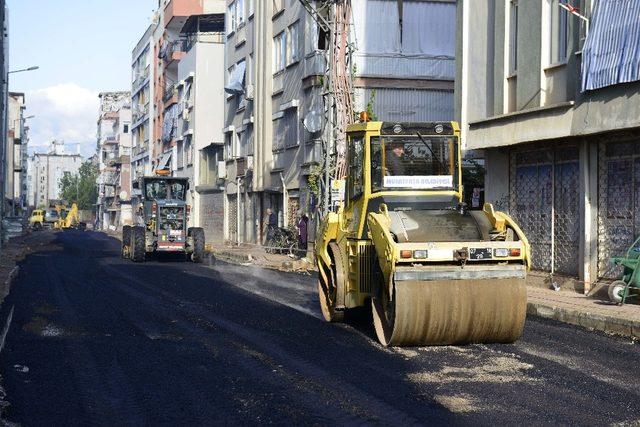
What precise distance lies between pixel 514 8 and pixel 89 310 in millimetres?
11483

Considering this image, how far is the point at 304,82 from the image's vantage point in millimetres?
33125

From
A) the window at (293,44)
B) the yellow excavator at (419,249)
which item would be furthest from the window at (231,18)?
the yellow excavator at (419,249)

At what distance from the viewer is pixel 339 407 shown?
7309 mm

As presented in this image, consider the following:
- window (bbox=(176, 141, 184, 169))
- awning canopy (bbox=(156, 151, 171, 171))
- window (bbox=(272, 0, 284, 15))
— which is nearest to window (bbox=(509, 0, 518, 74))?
window (bbox=(272, 0, 284, 15))

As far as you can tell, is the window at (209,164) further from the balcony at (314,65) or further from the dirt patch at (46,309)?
the dirt patch at (46,309)

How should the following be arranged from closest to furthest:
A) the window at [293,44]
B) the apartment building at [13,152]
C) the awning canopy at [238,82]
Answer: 1. the window at [293,44]
2. the awning canopy at [238,82]
3. the apartment building at [13,152]

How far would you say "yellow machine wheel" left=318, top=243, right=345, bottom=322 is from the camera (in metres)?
12.0

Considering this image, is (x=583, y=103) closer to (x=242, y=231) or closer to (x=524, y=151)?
(x=524, y=151)

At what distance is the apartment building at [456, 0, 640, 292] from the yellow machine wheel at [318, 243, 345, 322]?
6.11 m

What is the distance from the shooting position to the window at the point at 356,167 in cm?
1198

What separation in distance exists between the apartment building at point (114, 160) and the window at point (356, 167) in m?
86.8

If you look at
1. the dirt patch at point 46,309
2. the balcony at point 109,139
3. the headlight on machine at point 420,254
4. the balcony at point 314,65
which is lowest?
the dirt patch at point 46,309

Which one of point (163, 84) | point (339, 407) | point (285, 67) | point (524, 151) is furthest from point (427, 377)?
point (163, 84)

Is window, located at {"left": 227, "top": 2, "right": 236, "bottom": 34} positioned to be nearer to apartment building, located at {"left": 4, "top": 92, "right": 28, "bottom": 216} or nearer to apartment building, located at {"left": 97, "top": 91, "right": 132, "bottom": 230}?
apartment building, located at {"left": 4, "top": 92, "right": 28, "bottom": 216}
